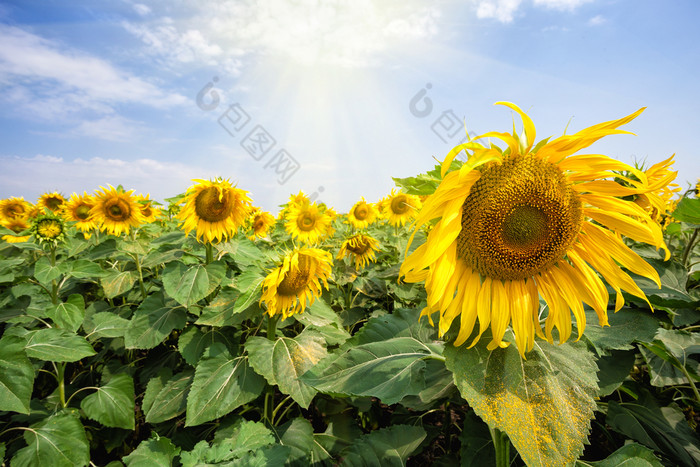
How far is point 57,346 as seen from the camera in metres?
2.49

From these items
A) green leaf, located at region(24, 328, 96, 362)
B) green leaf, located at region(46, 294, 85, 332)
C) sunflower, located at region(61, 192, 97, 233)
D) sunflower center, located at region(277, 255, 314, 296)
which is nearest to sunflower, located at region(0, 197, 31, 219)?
sunflower, located at region(61, 192, 97, 233)

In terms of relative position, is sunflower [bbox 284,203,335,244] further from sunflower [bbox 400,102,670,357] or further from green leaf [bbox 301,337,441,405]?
sunflower [bbox 400,102,670,357]

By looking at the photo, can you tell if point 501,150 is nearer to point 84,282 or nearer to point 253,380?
point 253,380

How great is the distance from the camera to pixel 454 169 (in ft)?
4.16

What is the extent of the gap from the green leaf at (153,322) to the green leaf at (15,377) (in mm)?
694

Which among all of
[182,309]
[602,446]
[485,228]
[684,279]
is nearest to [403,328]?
[485,228]

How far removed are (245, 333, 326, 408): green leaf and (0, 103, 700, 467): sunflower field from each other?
0.5 inches

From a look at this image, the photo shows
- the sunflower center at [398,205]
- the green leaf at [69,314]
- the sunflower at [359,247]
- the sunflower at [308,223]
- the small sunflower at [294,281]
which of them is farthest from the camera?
the sunflower center at [398,205]

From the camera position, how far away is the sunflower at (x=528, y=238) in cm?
126

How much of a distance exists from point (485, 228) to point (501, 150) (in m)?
0.29

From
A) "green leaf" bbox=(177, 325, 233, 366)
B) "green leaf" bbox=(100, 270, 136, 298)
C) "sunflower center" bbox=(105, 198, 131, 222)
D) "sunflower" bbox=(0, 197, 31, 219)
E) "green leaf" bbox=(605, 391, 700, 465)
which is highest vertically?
"sunflower" bbox=(0, 197, 31, 219)

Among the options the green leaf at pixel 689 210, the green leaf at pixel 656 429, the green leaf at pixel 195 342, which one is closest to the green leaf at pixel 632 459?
the green leaf at pixel 656 429

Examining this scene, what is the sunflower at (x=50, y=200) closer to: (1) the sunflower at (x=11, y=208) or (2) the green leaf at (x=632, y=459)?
(1) the sunflower at (x=11, y=208)

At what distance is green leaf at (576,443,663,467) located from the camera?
152 cm
